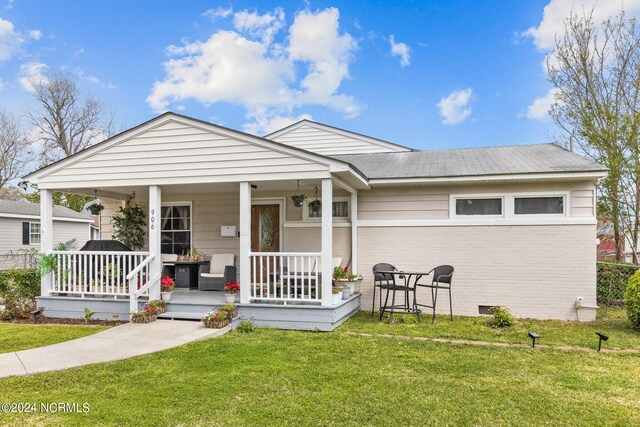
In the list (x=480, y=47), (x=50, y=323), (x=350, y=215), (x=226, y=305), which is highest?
(x=480, y=47)

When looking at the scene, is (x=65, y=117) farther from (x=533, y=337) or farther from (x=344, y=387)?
(x=533, y=337)

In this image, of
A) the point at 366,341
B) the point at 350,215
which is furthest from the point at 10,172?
the point at 366,341

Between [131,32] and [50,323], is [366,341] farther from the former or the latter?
[131,32]

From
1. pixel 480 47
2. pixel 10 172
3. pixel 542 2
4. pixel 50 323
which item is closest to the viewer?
pixel 50 323

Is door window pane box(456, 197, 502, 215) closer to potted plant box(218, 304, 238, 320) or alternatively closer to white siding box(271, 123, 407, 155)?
white siding box(271, 123, 407, 155)

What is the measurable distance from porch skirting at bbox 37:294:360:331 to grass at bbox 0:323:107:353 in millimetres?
637

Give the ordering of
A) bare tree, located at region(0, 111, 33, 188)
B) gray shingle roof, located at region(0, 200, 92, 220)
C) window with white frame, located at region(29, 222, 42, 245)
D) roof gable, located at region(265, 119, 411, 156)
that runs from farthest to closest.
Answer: bare tree, located at region(0, 111, 33, 188) → window with white frame, located at region(29, 222, 42, 245) → gray shingle roof, located at region(0, 200, 92, 220) → roof gable, located at region(265, 119, 411, 156)

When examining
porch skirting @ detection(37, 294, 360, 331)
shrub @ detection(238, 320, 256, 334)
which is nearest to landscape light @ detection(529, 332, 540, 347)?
porch skirting @ detection(37, 294, 360, 331)

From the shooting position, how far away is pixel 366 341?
5.93m

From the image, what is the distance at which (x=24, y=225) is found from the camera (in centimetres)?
1992

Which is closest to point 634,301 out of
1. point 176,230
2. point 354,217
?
point 354,217

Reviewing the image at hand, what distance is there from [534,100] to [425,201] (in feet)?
27.8

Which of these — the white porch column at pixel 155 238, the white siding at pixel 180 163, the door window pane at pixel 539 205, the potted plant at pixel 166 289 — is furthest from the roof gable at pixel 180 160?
the door window pane at pixel 539 205

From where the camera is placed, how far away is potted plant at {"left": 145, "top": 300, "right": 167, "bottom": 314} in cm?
710
